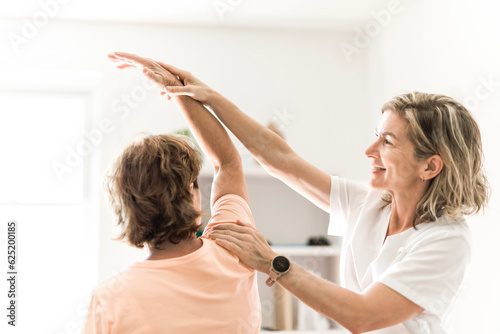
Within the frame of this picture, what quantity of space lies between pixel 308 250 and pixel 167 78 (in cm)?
202

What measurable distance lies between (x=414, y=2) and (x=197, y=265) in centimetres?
255

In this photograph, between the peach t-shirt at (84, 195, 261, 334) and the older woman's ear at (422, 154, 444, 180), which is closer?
the peach t-shirt at (84, 195, 261, 334)

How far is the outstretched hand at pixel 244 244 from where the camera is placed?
50.0 inches

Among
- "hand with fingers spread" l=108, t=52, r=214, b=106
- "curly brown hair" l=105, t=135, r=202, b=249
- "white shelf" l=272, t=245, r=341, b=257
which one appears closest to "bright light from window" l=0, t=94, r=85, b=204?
"white shelf" l=272, t=245, r=341, b=257

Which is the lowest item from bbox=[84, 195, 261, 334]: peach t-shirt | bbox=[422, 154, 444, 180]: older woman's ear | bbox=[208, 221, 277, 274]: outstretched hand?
bbox=[84, 195, 261, 334]: peach t-shirt

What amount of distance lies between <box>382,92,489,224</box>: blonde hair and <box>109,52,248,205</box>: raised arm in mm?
451

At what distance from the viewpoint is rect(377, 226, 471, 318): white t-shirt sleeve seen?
1310mm

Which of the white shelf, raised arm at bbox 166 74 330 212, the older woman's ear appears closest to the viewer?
the older woman's ear

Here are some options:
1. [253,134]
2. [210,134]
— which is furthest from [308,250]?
[210,134]

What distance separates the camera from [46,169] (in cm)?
359

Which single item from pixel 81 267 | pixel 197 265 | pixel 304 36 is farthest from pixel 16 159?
pixel 197 265

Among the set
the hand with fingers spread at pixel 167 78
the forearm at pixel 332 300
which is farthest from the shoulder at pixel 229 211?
the hand with fingers spread at pixel 167 78

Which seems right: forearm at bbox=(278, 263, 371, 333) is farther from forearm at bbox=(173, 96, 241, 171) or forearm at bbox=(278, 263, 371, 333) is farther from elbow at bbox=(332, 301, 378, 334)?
forearm at bbox=(173, 96, 241, 171)

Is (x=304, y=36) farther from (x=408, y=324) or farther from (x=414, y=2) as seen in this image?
(x=408, y=324)
